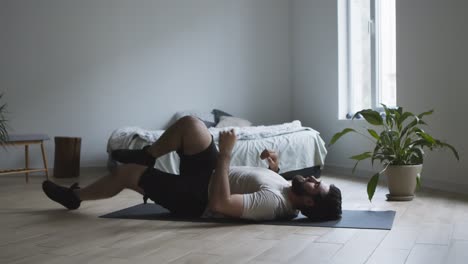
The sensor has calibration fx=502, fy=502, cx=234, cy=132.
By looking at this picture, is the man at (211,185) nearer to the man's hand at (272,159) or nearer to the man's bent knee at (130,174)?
the man's bent knee at (130,174)

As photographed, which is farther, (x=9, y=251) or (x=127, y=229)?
(x=127, y=229)

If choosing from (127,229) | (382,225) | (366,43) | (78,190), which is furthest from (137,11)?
(382,225)

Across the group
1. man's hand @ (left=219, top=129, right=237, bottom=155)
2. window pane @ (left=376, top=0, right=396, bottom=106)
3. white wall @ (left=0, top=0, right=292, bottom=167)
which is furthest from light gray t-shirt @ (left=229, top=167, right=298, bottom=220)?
white wall @ (left=0, top=0, right=292, bottom=167)

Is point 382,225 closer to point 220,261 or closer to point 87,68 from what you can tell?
point 220,261

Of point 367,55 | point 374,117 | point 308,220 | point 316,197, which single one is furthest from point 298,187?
point 367,55

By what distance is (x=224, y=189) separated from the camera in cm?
251

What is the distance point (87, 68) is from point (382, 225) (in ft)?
14.4

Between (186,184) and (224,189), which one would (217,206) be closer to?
(224,189)

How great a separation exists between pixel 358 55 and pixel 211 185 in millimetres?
3488

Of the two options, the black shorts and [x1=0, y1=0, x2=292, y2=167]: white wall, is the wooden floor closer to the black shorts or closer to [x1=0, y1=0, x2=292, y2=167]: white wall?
the black shorts

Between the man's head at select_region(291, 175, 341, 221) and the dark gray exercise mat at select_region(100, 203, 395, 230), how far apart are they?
0.18ft

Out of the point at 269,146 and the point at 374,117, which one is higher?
the point at 374,117

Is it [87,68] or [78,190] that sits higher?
[87,68]

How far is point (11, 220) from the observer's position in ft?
9.71
